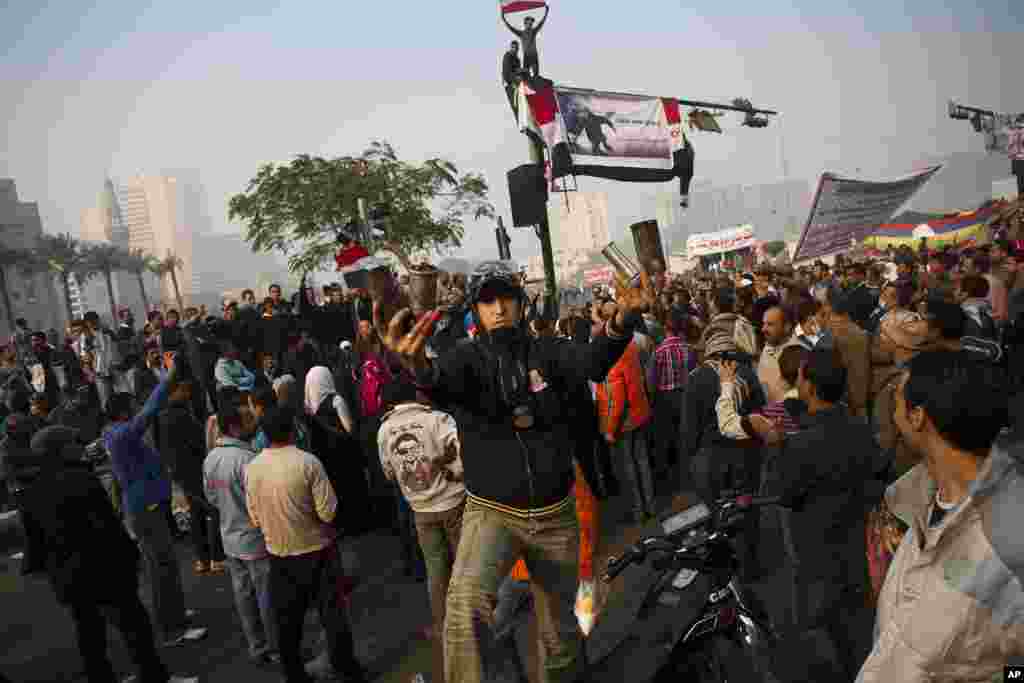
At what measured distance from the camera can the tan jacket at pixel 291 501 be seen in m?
4.60

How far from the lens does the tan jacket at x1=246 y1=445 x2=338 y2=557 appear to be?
460 centimetres

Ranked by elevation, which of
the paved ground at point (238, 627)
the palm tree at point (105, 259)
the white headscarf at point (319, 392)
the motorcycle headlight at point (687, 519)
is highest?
the palm tree at point (105, 259)

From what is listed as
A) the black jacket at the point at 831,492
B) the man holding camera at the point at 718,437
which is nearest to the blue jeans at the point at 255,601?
the man holding camera at the point at 718,437

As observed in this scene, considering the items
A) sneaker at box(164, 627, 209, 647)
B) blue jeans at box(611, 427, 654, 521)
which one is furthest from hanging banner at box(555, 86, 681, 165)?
sneaker at box(164, 627, 209, 647)

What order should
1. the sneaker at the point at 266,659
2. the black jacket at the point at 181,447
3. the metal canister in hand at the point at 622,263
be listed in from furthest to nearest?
the black jacket at the point at 181,447, the sneaker at the point at 266,659, the metal canister in hand at the point at 622,263

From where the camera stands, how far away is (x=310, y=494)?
15.3 ft

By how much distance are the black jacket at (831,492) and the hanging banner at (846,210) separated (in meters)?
18.4

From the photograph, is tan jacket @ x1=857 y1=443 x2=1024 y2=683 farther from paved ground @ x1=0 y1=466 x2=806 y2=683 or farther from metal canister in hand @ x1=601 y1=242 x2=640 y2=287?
paved ground @ x1=0 y1=466 x2=806 y2=683

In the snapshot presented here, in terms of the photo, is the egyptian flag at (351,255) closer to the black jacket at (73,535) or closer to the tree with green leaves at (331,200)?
the black jacket at (73,535)

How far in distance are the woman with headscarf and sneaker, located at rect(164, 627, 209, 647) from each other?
1.37 m

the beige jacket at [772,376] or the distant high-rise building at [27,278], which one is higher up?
the distant high-rise building at [27,278]

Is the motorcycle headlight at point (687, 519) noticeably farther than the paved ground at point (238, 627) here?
No

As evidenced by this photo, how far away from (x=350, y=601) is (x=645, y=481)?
2846 mm

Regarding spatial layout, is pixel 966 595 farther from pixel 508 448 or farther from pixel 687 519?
pixel 508 448
